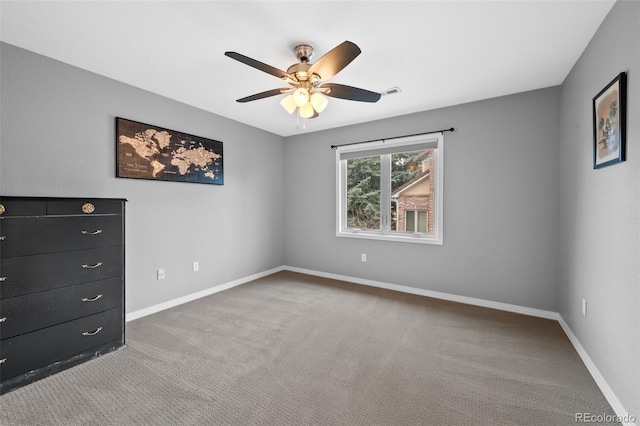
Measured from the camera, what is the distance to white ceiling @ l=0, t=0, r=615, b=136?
68.3 inches

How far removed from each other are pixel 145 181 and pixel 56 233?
1.12 m

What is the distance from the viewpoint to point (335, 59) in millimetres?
1770

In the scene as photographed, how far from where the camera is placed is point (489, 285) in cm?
326

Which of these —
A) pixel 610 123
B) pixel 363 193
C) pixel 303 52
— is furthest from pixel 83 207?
pixel 610 123

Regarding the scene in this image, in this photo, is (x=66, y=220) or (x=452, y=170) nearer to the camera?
(x=66, y=220)

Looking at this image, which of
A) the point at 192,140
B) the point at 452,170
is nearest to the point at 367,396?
the point at 452,170

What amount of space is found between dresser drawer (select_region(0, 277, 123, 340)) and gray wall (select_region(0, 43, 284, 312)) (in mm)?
597

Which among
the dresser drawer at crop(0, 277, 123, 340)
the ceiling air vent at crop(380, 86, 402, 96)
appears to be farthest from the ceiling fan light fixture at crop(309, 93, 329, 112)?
the dresser drawer at crop(0, 277, 123, 340)

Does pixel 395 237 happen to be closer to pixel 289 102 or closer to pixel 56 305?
pixel 289 102

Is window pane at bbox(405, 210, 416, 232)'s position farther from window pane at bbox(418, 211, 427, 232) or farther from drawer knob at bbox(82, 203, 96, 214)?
drawer knob at bbox(82, 203, 96, 214)

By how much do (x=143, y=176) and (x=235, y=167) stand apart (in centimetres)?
130

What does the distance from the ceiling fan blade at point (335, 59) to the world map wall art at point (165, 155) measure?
6.97 ft

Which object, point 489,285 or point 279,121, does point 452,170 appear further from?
point 279,121

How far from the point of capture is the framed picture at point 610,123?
1.62 meters
